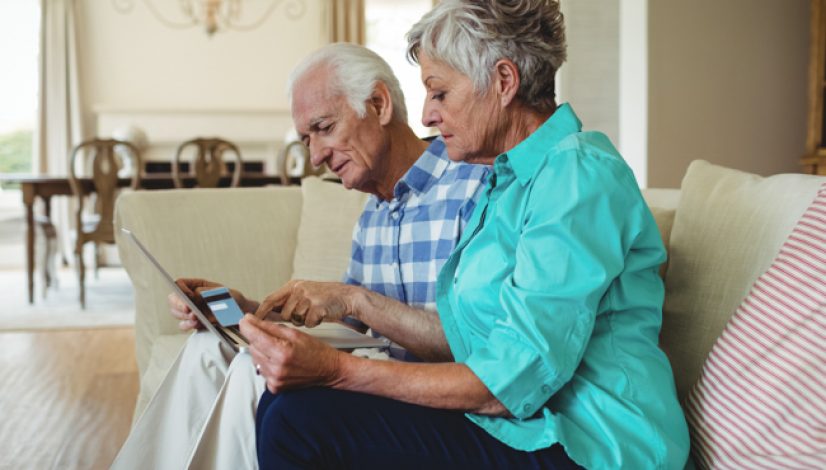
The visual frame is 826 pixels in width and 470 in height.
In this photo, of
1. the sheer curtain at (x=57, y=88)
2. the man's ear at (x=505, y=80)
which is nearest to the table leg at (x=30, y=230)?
the sheer curtain at (x=57, y=88)

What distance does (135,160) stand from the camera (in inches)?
203

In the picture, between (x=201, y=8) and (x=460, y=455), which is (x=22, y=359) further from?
(x=201, y=8)

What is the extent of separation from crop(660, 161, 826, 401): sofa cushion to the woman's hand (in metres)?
0.62

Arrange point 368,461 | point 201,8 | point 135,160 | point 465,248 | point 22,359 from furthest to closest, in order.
Answer: point 201,8
point 135,160
point 22,359
point 465,248
point 368,461

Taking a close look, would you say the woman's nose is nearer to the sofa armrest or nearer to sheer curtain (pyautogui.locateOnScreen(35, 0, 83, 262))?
the sofa armrest

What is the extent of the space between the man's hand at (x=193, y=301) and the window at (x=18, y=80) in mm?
6462

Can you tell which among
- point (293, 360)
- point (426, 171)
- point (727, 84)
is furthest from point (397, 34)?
point (293, 360)

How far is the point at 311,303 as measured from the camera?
5.19 feet

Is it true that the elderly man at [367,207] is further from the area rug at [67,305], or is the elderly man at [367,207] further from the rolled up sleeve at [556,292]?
the area rug at [67,305]

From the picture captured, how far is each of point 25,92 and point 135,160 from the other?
3.01 metres

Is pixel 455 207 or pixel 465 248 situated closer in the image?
pixel 465 248

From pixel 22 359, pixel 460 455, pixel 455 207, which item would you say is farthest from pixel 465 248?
pixel 22 359

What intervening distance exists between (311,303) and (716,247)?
696 millimetres

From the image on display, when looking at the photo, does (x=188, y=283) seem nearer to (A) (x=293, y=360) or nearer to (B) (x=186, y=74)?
(A) (x=293, y=360)
